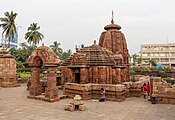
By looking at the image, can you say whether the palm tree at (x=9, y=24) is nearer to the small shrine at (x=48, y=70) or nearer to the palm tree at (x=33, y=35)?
the palm tree at (x=33, y=35)

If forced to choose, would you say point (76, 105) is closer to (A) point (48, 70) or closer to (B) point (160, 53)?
(A) point (48, 70)


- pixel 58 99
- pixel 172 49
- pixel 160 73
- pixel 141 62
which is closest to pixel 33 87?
pixel 58 99

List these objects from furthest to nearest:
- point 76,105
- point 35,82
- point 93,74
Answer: point 93,74 → point 35,82 → point 76,105

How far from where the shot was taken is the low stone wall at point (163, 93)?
12188 millimetres

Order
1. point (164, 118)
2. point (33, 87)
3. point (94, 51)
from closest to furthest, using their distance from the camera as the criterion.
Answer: point (164, 118), point (33, 87), point (94, 51)

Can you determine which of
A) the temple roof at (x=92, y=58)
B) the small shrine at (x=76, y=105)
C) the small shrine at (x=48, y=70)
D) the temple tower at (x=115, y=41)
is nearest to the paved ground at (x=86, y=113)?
the small shrine at (x=76, y=105)

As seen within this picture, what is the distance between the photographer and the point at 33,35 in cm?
4634

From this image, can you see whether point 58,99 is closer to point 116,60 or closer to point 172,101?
point 116,60

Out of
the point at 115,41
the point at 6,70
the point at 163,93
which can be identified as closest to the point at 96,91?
the point at 163,93

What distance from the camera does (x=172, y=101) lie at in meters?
12.2

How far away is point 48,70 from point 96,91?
3.88 metres

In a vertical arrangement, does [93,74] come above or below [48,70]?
below

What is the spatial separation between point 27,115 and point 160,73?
39720 mm

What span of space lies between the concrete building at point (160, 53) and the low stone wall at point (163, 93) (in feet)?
216
